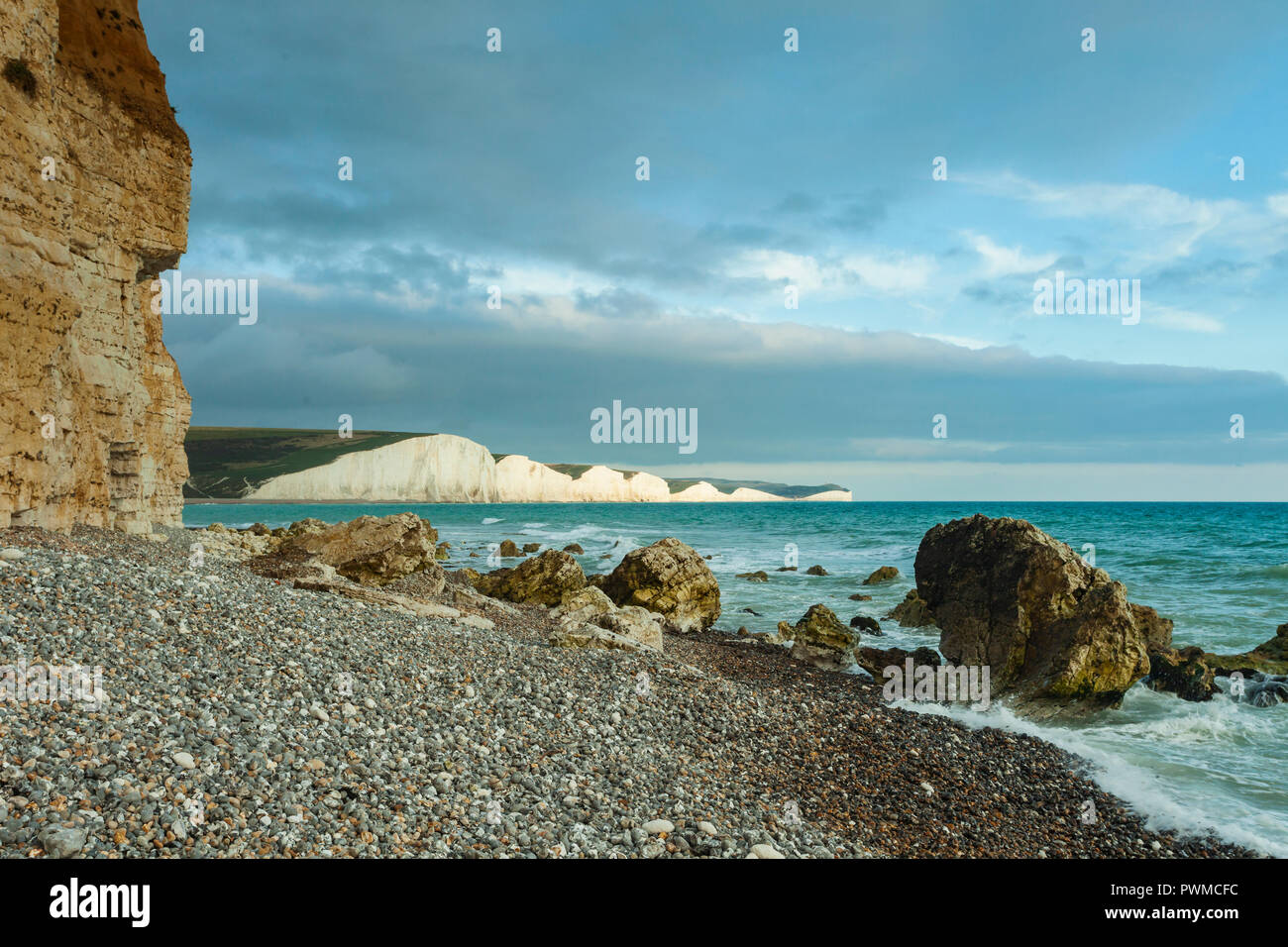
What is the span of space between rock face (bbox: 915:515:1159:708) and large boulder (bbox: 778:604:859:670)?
2502mm

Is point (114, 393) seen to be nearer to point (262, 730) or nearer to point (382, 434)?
point (262, 730)

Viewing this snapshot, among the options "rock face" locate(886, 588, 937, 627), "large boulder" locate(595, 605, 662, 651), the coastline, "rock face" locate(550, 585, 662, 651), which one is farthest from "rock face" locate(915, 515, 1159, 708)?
"rock face" locate(550, 585, 662, 651)

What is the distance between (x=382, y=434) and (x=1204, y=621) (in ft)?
422

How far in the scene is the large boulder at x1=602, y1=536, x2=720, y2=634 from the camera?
23041mm

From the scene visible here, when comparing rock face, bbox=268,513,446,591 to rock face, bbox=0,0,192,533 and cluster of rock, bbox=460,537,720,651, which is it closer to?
cluster of rock, bbox=460,537,720,651

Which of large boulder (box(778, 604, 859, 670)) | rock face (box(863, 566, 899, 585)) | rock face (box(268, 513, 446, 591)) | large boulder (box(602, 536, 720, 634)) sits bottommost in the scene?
rock face (box(863, 566, 899, 585))

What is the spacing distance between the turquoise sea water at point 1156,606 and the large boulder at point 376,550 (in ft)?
33.5

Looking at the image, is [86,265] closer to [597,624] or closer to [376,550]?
[376,550]

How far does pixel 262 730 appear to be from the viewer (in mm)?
6824

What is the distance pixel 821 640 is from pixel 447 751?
14.1 meters

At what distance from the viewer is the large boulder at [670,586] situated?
75.6ft

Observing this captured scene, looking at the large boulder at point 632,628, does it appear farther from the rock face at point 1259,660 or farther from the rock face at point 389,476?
the rock face at point 389,476

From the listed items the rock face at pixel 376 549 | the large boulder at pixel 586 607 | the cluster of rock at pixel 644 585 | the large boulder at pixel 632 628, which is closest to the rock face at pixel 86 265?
the rock face at pixel 376 549
